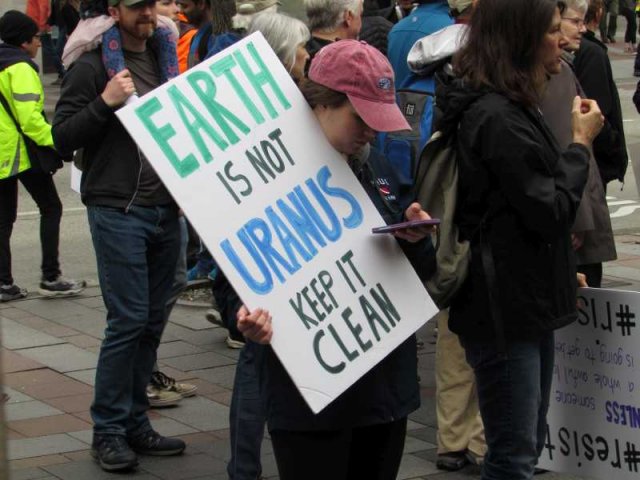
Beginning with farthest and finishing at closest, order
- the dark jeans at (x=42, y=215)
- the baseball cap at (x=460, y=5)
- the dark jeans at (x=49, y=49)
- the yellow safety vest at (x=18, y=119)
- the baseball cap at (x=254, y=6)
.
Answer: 1. the dark jeans at (x=49, y=49)
2. the dark jeans at (x=42, y=215)
3. the yellow safety vest at (x=18, y=119)
4. the baseball cap at (x=254, y=6)
5. the baseball cap at (x=460, y=5)

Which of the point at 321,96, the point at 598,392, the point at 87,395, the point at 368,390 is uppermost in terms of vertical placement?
the point at 321,96

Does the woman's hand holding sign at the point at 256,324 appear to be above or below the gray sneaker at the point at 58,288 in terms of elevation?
above

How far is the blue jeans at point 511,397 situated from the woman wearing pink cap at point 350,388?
0.41m

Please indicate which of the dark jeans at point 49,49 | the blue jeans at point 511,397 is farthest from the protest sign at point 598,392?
the dark jeans at point 49,49

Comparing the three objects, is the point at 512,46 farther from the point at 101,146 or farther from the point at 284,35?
the point at 101,146

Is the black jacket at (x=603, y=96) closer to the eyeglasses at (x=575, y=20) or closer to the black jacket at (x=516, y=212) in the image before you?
the eyeglasses at (x=575, y=20)

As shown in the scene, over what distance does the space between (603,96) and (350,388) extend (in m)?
3.02

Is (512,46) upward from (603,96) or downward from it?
upward

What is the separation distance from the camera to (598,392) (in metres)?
4.59

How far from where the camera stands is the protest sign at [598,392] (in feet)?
14.6

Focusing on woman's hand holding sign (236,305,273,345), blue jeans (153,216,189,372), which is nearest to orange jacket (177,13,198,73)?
blue jeans (153,216,189,372)

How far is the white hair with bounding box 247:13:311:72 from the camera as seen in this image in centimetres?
478

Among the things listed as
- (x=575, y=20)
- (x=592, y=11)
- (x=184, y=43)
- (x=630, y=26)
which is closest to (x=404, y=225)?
(x=575, y=20)

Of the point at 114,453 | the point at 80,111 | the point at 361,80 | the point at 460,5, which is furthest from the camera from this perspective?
the point at 460,5
